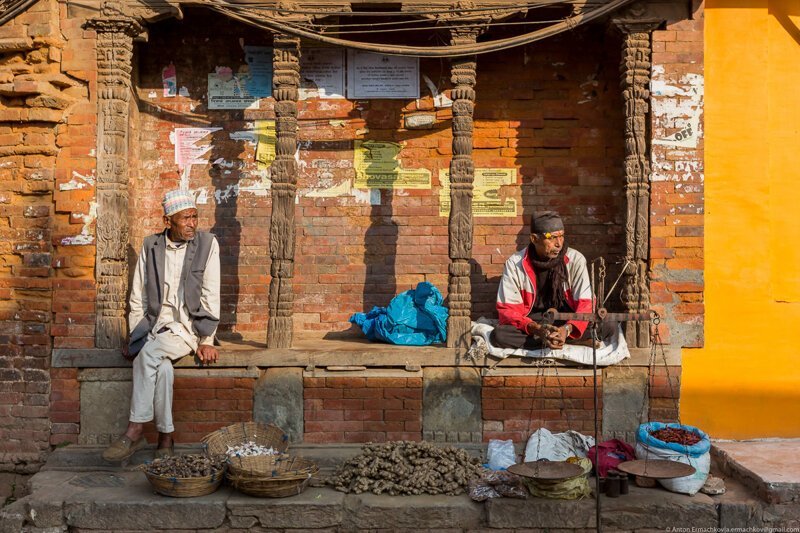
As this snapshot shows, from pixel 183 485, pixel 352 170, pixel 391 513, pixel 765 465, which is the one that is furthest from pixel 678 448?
pixel 352 170

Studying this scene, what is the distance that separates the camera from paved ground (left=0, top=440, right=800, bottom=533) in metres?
5.17


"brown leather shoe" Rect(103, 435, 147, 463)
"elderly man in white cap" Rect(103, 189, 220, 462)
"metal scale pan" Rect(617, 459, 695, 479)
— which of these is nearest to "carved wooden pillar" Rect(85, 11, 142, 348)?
"elderly man in white cap" Rect(103, 189, 220, 462)

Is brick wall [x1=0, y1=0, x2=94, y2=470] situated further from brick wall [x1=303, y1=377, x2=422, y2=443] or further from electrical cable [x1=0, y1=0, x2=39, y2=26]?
brick wall [x1=303, y1=377, x2=422, y2=443]

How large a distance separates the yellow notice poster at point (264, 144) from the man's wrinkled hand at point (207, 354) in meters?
1.96

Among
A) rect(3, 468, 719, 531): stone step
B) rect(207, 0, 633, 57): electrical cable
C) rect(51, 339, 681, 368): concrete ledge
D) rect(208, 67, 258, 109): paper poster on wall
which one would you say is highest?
rect(207, 0, 633, 57): electrical cable

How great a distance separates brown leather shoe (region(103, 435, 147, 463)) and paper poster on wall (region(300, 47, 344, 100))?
3393 millimetres

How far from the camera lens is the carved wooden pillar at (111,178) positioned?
6.21 metres

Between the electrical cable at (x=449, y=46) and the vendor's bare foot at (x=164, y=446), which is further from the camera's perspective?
the electrical cable at (x=449, y=46)

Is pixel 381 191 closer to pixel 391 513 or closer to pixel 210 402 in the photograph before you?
pixel 210 402

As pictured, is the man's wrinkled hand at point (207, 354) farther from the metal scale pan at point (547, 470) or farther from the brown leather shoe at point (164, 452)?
the metal scale pan at point (547, 470)

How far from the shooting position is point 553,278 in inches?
243

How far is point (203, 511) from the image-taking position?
523 centimetres

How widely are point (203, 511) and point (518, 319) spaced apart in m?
2.67

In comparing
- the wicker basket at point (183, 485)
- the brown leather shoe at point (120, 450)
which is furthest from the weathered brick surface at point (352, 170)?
the wicker basket at point (183, 485)
